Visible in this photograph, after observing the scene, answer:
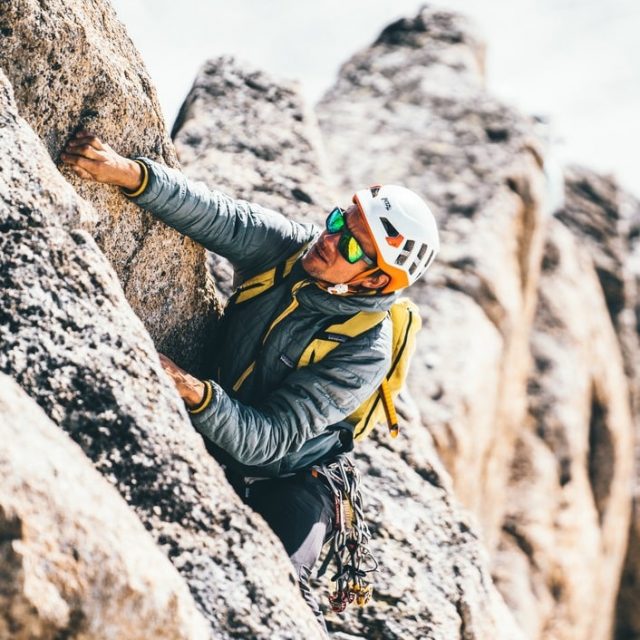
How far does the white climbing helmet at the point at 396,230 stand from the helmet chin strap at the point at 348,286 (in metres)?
0.08

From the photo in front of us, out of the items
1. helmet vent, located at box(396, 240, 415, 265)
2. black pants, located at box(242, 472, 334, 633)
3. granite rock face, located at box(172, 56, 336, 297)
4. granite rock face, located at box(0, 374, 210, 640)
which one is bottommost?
granite rock face, located at box(0, 374, 210, 640)

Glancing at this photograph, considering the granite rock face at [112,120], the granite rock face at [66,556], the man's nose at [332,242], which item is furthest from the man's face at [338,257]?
the granite rock face at [66,556]

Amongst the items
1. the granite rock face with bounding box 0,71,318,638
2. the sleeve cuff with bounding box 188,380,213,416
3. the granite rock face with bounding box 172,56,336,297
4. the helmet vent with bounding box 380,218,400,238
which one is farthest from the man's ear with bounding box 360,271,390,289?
the granite rock face with bounding box 172,56,336,297

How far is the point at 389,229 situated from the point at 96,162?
1.72m

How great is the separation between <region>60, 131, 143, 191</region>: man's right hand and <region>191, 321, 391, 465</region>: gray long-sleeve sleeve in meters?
1.33

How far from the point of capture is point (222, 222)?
5.27 meters

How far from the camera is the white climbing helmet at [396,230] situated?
196 inches

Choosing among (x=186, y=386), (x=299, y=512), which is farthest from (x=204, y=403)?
(x=299, y=512)

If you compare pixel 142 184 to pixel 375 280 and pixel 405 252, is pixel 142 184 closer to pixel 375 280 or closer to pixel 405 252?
pixel 375 280

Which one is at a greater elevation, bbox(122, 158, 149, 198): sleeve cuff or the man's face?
the man's face

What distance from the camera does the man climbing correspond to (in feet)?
15.3

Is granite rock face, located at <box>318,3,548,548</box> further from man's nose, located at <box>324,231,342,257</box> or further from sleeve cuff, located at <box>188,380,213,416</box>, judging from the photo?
sleeve cuff, located at <box>188,380,213,416</box>

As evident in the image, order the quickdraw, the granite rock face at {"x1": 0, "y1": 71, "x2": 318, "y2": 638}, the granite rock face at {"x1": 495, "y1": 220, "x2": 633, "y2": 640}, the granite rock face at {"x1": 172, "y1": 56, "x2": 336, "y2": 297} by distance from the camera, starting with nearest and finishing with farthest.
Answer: the granite rock face at {"x1": 0, "y1": 71, "x2": 318, "y2": 638} → the quickdraw → the granite rock face at {"x1": 172, "y1": 56, "x2": 336, "y2": 297} → the granite rock face at {"x1": 495, "y1": 220, "x2": 633, "y2": 640}

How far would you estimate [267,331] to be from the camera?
5.07 metres
